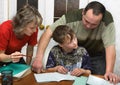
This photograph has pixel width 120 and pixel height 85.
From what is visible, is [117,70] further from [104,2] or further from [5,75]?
[5,75]

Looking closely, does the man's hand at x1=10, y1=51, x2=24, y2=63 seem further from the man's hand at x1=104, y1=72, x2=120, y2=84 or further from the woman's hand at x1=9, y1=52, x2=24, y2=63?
the man's hand at x1=104, y1=72, x2=120, y2=84

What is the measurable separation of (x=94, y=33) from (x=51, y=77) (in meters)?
0.79

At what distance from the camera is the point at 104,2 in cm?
299

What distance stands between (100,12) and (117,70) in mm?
1121

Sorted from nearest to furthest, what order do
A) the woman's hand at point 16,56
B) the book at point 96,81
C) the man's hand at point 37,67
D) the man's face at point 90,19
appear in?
the book at point 96,81
the woman's hand at point 16,56
the man's hand at point 37,67
the man's face at point 90,19

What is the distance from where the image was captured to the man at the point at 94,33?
2.22 meters

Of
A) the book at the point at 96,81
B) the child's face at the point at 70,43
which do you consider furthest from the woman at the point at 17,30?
the book at the point at 96,81

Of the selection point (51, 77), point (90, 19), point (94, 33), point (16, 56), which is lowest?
point (51, 77)

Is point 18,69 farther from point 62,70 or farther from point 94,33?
point 94,33

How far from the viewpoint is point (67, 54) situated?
212 centimetres

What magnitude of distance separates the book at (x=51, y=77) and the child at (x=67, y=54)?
15 centimetres

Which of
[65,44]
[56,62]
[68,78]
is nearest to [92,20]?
[65,44]

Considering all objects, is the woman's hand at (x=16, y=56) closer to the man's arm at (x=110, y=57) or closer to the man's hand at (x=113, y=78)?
the man's hand at (x=113, y=78)

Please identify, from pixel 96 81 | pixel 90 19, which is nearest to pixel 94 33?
pixel 90 19
